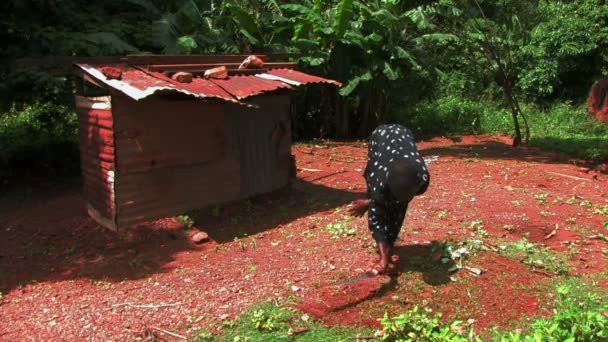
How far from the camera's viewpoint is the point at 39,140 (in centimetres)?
974

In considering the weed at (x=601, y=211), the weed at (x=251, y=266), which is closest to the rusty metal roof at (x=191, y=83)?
the weed at (x=251, y=266)

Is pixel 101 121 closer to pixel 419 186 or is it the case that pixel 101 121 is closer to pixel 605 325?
pixel 419 186

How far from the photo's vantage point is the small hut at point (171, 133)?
575cm

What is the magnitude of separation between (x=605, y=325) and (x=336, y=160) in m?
7.79

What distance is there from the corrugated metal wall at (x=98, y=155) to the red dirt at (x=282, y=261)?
0.98 feet

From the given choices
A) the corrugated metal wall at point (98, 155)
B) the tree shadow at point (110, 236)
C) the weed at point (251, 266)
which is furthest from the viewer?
the corrugated metal wall at point (98, 155)

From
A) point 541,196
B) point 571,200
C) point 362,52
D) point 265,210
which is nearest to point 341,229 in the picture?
point 265,210

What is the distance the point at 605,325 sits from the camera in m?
3.01

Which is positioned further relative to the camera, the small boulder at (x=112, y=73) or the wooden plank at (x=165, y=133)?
the wooden plank at (x=165, y=133)

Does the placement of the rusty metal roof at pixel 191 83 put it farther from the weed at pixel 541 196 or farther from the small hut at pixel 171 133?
the weed at pixel 541 196

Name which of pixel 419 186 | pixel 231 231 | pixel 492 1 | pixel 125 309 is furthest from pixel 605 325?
pixel 492 1

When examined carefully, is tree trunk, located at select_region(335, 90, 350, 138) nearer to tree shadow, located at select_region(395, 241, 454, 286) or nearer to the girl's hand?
tree shadow, located at select_region(395, 241, 454, 286)

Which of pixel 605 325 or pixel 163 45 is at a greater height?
pixel 163 45

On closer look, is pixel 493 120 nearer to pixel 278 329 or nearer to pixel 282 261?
pixel 282 261
